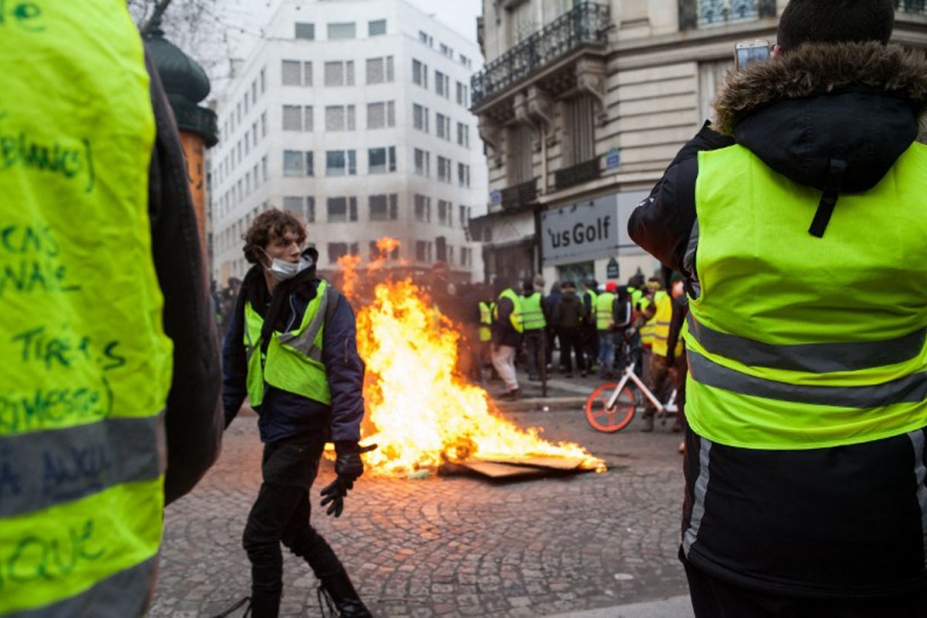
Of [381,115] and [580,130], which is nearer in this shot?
[580,130]

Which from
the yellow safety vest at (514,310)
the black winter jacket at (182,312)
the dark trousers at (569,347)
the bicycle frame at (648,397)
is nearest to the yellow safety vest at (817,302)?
the black winter jacket at (182,312)

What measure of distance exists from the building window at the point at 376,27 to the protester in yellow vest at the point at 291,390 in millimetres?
63935

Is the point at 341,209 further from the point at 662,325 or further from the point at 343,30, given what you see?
the point at 662,325

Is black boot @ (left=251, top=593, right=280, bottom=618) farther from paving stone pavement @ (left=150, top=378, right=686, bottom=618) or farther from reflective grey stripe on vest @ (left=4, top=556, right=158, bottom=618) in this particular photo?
reflective grey stripe on vest @ (left=4, top=556, right=158, bottom=618)

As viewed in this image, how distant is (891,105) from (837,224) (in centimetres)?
28

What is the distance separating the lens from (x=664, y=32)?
840 inches

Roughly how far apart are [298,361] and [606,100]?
20.3 meters

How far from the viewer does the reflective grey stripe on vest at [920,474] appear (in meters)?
1.66

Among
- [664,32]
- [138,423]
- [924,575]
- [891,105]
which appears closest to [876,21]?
[891,105]

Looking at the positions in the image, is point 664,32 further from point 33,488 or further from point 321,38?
point 321,38

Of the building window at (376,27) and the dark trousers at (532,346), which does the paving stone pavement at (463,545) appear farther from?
the building window at (376,27)

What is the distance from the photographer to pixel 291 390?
345cm

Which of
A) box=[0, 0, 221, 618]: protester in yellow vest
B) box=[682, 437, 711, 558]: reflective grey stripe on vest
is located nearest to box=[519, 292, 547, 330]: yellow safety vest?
box=[682, 437, 711, 558]: reflective grey stripe on vest

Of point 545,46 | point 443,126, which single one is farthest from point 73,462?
point 443,126
